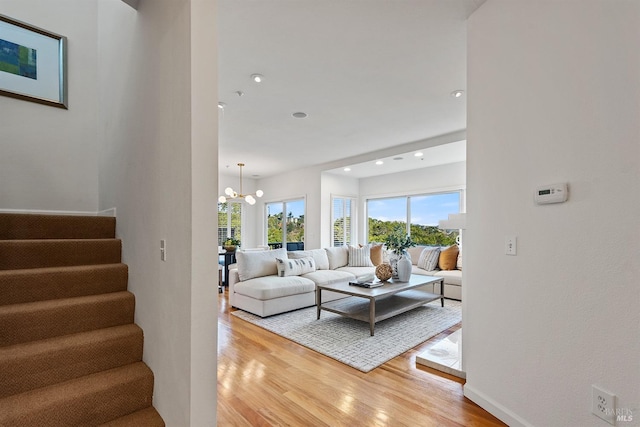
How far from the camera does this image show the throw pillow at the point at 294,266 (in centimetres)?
469

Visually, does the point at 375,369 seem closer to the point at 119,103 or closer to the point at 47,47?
the point at 119,103

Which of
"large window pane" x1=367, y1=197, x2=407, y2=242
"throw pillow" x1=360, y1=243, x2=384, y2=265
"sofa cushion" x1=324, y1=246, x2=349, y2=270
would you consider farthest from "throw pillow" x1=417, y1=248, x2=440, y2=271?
"sofa cushion" x1=324, y1=246, x2=349, y2=270

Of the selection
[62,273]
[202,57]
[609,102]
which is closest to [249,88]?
[202,57]

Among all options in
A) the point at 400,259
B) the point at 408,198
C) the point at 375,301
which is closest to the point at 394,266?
the point at 400,259

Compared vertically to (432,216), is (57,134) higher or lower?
higher

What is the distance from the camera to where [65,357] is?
1645 millimetres

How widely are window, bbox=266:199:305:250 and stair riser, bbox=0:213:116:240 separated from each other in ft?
17.2

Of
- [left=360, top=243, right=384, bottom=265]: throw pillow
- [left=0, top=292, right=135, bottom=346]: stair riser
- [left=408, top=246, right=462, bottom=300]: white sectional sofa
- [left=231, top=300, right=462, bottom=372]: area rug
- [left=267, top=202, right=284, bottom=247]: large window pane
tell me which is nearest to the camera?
[left=0, top=292, right=135, bottom=346]: stair riser

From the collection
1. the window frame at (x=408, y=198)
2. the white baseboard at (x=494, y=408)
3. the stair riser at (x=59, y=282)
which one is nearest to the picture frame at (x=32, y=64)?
the stair riser at (x=59, y=282)

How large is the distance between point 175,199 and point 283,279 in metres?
3.17

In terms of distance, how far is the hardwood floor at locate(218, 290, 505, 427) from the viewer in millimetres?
1941

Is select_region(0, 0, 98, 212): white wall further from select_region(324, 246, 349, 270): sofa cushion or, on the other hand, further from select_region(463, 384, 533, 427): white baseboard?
select_region(463, 384, 533, 427): white baseboard

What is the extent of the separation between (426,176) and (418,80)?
3765mm

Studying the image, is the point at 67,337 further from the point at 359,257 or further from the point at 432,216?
the point at 432,216
